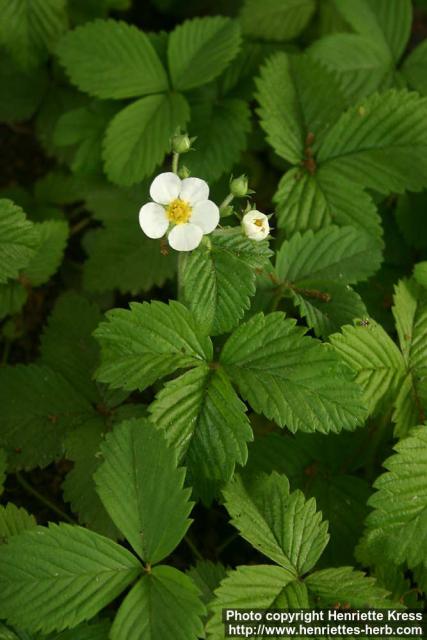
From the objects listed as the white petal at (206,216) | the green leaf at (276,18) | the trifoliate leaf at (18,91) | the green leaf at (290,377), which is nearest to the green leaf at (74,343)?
the green leaf at (290,377)

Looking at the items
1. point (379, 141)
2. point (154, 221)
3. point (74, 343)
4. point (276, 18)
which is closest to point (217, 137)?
point (379, 141)

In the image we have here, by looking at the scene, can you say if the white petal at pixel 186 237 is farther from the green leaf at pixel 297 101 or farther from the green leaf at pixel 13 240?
the green leaf at pixel 297 101

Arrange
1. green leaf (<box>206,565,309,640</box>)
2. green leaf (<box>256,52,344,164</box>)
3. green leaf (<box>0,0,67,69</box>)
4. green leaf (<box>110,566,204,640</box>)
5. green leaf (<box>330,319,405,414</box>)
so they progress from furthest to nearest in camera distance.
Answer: green leaf (<box>0,0,67,69</box>), green leaf (<box>256,52,344,164</box>), green leaf (<box>330,319,405,414</box>), green leaf (<box>206,565,309,640</box>), green leaf (<box>110,566,204,640</box>)

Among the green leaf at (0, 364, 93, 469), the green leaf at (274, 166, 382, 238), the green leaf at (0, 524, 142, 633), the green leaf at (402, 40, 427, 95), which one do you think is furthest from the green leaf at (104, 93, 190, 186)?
the green leaf at (0, 524, 142, 633)

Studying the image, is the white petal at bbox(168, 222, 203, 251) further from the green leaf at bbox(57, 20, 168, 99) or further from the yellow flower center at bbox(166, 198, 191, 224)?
the green leaf at bbox(57, 20, 168, 99)

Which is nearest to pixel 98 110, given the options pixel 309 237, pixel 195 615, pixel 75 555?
pixel 309 237
